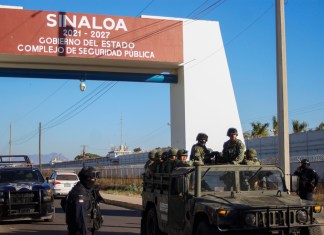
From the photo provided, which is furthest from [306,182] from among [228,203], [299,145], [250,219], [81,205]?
Result: [299,145]

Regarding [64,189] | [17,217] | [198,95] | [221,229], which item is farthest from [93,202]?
[64,189]

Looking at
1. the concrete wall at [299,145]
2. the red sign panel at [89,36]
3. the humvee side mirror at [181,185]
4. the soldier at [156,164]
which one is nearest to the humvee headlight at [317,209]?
the humvee side mirror at [181,185]

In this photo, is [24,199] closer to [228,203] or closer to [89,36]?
[89,36]

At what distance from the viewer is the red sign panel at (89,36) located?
1941 cm

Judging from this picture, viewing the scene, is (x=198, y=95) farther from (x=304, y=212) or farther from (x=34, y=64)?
(x=304, y=212)

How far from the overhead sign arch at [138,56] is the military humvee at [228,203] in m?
9.92

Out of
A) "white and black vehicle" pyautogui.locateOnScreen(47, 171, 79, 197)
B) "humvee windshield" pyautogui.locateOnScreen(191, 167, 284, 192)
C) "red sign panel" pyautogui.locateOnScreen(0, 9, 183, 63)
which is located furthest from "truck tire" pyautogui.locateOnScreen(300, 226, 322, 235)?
"white and black vehicle" pyautogui.locateOnScreen(47, 171, 79, 197)

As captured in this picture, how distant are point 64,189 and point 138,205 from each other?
7379 mm

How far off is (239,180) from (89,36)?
12.2 m

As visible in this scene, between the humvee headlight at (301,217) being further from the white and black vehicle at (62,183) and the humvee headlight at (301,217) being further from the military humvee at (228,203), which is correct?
the white and black vehicle at (62,183)

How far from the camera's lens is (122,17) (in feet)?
67.5

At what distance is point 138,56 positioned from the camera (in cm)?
2066

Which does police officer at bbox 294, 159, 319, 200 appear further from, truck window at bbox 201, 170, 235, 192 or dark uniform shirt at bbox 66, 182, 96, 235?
dark uniform shirt at bbox 66, 182, 96, 235

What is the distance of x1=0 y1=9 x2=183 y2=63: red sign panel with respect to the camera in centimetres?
1941
